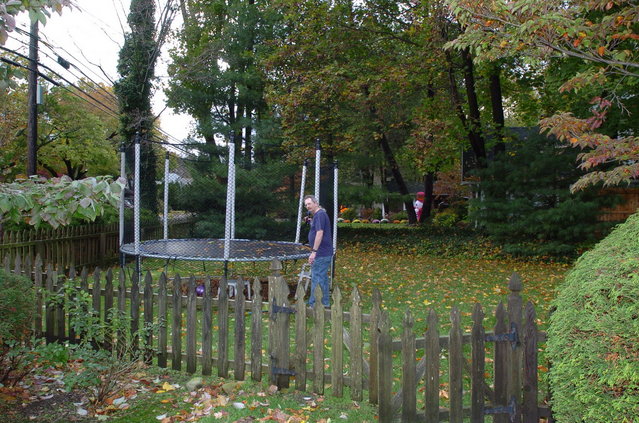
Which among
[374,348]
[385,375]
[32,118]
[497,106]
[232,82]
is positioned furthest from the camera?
[232,82]

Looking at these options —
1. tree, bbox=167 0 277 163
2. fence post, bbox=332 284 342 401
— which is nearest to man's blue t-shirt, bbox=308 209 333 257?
fence post, bbox=332 284 342 401

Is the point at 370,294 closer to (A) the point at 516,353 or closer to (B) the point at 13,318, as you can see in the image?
(A) the point at 516,353

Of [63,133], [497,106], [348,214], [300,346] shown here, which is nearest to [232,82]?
[497,106]

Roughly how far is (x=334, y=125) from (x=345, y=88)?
216 cm

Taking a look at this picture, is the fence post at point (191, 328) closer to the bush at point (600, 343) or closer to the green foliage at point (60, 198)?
the green foliage at point (60, 198)

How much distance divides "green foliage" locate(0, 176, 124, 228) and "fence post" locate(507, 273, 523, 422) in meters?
2.83

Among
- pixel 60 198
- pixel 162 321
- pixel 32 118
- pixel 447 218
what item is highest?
pixel 32 118

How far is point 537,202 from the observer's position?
15383 millimetres

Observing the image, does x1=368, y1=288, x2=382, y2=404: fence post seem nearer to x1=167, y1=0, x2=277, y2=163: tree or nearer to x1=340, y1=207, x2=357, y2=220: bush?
x1=167, y1=0, x2=277, y2=163: tree

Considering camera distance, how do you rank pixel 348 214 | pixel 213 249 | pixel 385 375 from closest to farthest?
pixel 385 375, pixel 213 249, pixel 348 214

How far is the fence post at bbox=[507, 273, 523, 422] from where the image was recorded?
12.7 feet

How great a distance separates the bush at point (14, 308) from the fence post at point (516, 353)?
3.69 m

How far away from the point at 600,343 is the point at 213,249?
8295 mm

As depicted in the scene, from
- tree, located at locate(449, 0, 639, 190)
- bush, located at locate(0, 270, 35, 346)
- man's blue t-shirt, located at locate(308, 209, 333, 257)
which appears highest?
tree, located at locate(449, 0, 639, 190)
